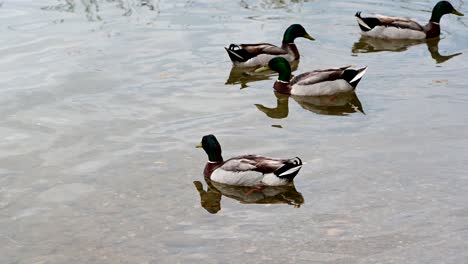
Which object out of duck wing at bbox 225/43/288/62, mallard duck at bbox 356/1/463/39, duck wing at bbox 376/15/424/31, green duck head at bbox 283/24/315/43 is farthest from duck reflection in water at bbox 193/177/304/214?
duck wing at bbox 376/15/424/31

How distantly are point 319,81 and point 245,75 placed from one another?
2208mm

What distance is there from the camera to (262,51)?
57.8 ft

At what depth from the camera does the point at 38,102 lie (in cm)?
1523

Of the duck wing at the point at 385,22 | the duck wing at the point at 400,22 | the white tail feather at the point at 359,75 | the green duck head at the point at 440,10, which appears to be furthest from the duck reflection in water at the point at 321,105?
the green duck head at the point at 440,10

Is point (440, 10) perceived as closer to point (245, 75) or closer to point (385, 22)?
point (385, 22)

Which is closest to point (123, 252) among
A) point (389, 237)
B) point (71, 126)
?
point (389, 237)

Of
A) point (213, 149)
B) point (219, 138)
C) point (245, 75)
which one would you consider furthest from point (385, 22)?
point (213, 149)

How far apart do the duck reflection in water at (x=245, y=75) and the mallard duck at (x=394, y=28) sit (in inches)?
96.8

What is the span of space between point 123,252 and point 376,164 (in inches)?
160

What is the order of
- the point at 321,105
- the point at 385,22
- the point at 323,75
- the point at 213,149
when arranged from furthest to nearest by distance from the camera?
the point at 385,22, the point at 323,75, the point at 321,105, the point at 213,149

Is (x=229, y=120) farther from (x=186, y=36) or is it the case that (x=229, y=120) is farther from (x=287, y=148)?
(x=186, y=36)

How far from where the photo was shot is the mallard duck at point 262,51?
17.4 metres

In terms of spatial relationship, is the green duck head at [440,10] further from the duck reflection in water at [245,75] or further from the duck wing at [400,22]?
the duck reflection in water at [245,75]

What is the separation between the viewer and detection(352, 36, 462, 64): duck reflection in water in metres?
18.8
